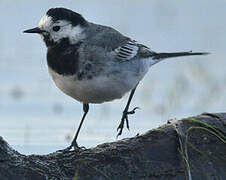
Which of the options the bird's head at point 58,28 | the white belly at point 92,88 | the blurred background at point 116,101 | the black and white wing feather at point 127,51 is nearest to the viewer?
the white belly at point 92,88

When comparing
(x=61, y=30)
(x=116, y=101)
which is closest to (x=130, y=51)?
(x=61, y=30)

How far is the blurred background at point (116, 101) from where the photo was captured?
10328 mm

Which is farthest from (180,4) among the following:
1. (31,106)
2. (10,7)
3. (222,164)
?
(222,164)

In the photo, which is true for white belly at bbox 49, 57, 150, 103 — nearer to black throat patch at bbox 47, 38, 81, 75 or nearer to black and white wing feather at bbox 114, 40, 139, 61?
black throat patch at bbox 47, 38, 81, 75

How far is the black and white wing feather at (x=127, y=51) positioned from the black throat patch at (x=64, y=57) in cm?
49

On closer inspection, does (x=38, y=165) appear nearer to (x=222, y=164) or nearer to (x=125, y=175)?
(x=125, y=175)

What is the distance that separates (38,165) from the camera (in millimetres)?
6250

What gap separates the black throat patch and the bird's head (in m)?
0.05

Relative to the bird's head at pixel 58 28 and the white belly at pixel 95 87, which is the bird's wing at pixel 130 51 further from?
the bird's head at pixel 58 28

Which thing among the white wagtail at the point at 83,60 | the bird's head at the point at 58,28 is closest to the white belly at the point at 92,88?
the white wagtail at the point at 83,60

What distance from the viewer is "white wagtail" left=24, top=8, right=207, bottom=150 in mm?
7766

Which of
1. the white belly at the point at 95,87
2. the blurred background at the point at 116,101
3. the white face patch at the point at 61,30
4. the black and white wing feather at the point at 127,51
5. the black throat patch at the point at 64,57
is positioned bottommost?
the blurred background at the point at 116,101

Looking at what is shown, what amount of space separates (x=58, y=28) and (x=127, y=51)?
92 centimetres

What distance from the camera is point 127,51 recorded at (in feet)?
28.4
